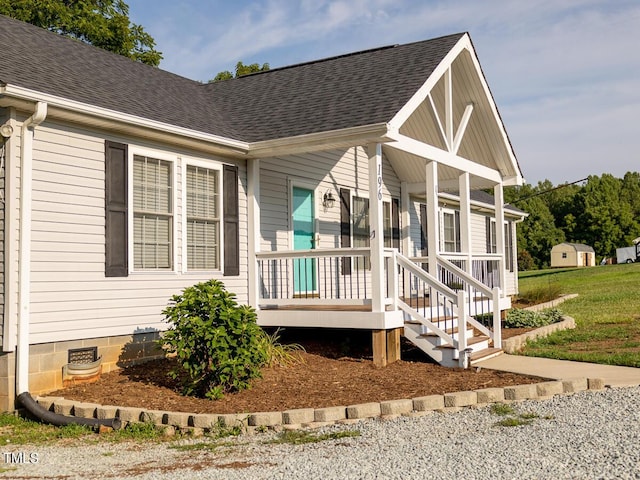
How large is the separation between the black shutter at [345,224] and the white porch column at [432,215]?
2.06 meters

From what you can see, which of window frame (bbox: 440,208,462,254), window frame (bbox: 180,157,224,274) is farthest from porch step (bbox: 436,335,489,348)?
window frame (bbox: 440,208,462,254)

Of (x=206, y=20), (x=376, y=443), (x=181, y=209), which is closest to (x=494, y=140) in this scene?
(x=181, y=209)

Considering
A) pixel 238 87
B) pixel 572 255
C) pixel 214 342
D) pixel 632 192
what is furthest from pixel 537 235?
pixel 214 342

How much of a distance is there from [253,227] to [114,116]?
3019 mm

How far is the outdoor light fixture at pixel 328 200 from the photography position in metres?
12.6

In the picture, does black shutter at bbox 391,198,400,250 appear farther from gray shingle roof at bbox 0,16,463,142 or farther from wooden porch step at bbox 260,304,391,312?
wooden porch step at bbox 260,304,391,312

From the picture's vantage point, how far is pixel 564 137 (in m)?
47.4

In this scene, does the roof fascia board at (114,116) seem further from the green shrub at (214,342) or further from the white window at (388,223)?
the white window at (388,223)

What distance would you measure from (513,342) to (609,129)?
3040 centimetres

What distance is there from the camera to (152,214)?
365 inches

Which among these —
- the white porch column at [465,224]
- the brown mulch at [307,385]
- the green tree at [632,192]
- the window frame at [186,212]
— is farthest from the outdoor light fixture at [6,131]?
the green tree at [632,192]

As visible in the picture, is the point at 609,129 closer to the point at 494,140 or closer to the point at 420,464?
the point at 494,140

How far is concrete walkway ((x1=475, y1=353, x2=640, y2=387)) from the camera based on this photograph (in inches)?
330
